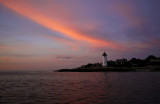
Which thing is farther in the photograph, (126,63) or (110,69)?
(126,63)

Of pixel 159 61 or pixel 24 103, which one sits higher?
pixel 159 61

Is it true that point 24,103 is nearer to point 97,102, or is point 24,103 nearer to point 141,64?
point 97,102

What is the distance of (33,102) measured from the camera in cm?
1645

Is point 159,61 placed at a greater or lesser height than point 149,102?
greater

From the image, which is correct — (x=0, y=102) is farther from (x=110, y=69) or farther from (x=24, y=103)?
(x=110, y=69)

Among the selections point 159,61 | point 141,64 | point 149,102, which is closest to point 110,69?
point 141,64

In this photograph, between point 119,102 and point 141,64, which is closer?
point 119,102

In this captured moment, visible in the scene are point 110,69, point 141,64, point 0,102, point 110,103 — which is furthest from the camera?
point 141,64

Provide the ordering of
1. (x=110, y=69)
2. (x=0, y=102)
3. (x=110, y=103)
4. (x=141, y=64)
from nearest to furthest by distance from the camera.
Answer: (x=110, y=103), (x=0, y=102), (x=110, y=69), (x=141, y=64)

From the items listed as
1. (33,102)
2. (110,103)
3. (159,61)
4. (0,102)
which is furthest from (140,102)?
(159,61)

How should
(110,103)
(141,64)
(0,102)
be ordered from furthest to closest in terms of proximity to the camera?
(141,64) → (0,102) → (110,103)

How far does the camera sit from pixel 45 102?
16469 mm

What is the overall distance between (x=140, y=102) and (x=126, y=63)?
468ft

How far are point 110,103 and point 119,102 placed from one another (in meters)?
1.06
